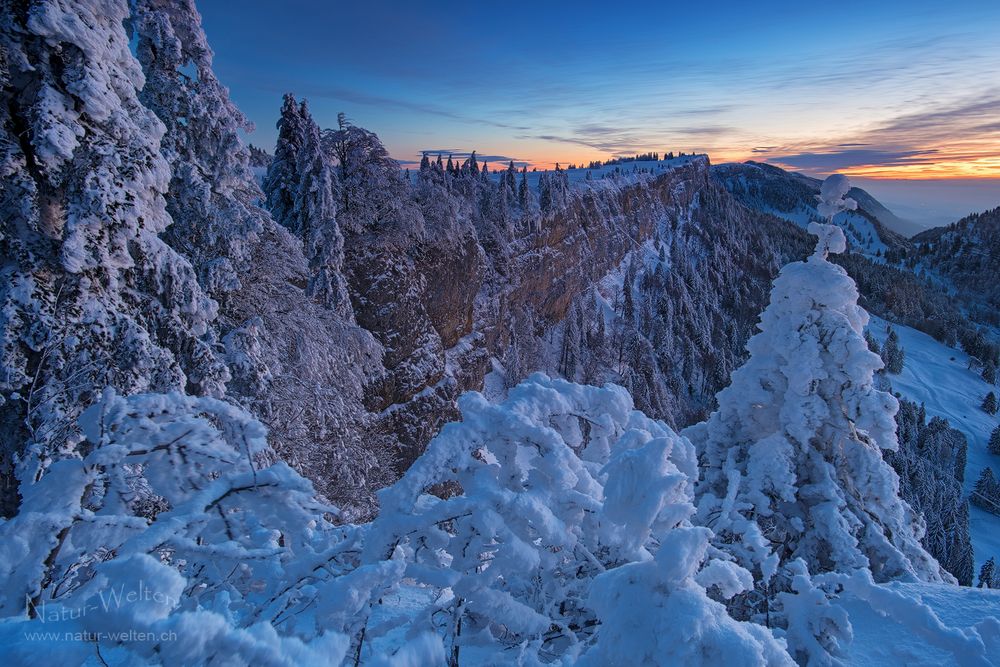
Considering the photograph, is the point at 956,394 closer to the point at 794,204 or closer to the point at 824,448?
the point at 824,448

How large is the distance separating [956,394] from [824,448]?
85.2 meters

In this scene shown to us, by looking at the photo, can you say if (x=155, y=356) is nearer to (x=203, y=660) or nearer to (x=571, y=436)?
(x=571, y=436)

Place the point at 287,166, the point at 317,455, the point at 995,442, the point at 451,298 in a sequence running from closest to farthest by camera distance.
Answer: the point at 317,455
the point at 287,166
the point at 451,298
the point at 995,442

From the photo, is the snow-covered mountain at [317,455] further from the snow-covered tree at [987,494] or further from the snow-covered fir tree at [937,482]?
the snow-covered tree at [987,494]

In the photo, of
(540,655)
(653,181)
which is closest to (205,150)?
(540,655)

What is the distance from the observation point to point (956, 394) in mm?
68062

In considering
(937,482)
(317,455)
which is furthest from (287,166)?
(937,482)

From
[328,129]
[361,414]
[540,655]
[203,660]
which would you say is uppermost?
[328,129]

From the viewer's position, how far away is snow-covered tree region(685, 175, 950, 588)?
6.82 metres

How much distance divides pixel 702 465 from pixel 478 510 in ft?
21.7

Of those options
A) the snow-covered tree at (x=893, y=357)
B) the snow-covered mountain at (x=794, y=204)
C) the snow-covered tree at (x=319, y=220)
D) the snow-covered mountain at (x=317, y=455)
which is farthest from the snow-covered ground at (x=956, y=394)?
the snow-covered mountain at (x=794, y=204)

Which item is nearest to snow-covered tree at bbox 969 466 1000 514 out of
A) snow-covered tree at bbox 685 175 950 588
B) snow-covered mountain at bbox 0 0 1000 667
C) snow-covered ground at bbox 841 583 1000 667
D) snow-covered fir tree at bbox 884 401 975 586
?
snow-covered fir tree at bbox 884 401 975 586

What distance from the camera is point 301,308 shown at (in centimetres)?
1055

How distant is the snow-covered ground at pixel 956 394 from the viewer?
49062 millimetres
